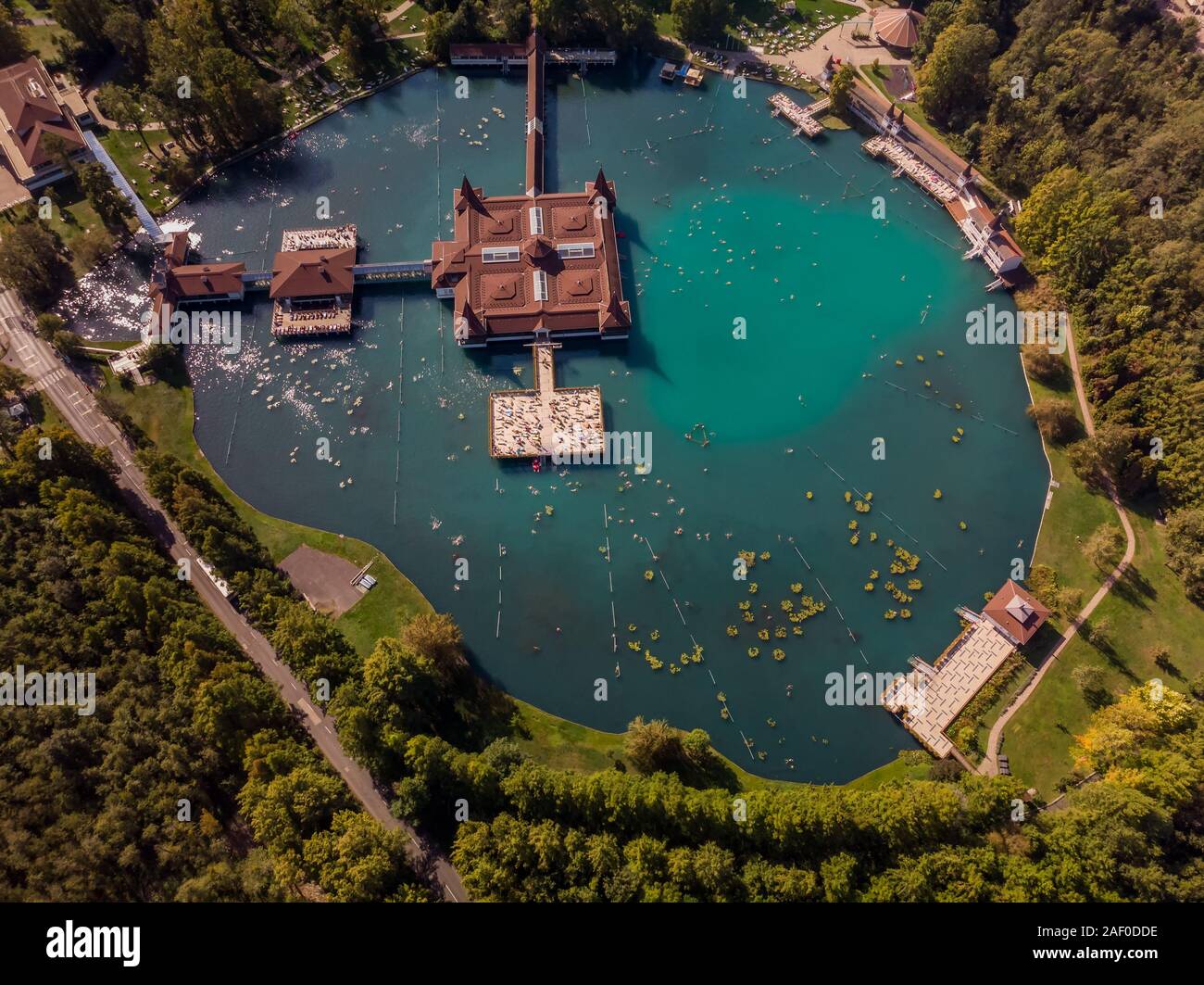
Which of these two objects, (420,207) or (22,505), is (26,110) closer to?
(420,207)

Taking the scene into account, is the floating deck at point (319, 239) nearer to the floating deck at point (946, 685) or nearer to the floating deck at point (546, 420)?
the floating deck at point (546, 420)

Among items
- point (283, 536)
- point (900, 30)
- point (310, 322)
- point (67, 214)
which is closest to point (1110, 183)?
point (900, 30)

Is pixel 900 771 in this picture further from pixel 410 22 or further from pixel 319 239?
Result: pixel 410 22

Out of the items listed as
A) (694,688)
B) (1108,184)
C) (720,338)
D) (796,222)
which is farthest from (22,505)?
(1108,184)

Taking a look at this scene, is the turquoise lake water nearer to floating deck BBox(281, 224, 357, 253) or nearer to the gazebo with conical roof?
floating deck BBox(281, 224, 357, 253)

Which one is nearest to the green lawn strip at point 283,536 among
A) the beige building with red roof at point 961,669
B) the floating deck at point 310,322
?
the floating deck at point 310,322

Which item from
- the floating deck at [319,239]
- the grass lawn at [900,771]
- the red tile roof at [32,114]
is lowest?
the grass lawn at [900,771]

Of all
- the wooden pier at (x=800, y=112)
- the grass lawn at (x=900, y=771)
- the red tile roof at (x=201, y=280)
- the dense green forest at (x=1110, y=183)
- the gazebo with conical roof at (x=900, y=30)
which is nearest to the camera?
the grass lawn at (x=900, y=771)
